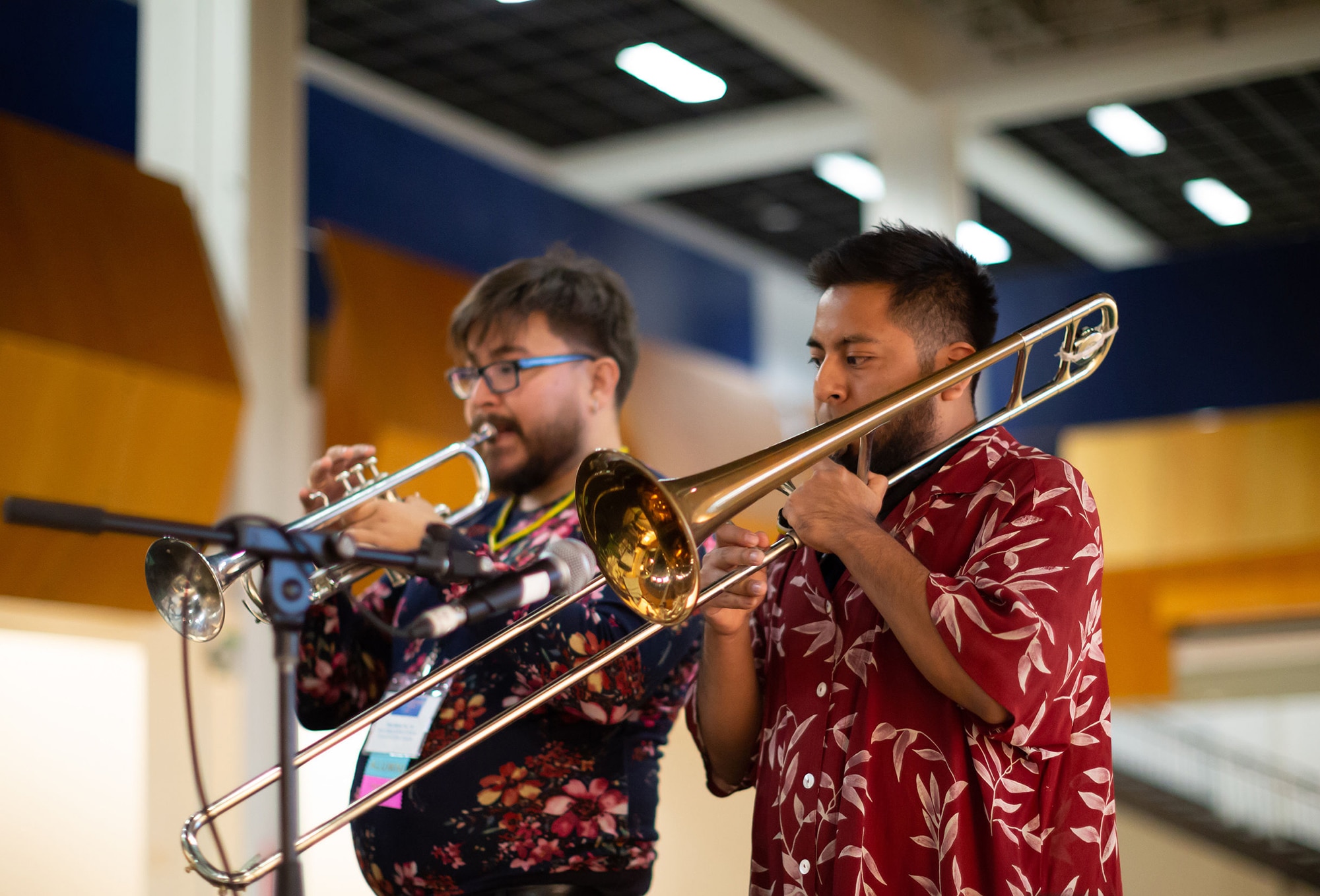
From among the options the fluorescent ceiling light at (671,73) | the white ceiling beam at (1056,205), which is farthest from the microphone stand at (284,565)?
the white ceiling beam at (1056,205)

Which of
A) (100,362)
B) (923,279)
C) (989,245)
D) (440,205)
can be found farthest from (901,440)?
(989,245)

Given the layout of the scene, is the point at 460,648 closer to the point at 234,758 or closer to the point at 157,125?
the point at 234,758

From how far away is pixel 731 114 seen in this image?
8906mm

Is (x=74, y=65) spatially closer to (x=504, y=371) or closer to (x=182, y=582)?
(x=504, y=371)

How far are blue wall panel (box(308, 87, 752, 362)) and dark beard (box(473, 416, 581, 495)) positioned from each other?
14.8 feet

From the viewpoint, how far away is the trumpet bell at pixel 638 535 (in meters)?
1.90

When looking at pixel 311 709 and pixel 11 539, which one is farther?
pixel 11 539

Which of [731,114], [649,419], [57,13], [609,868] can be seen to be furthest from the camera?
[731,114]

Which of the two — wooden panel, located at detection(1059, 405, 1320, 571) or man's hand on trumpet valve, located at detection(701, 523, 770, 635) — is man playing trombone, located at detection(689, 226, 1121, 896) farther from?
wooden panel, located at detection(1059, 405, 1320, 571)

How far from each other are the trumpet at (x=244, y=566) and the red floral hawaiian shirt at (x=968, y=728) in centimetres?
68

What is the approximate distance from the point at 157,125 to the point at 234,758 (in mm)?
2398

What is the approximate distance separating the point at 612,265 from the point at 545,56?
1233mm

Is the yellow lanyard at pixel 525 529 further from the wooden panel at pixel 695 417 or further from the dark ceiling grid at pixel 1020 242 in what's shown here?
the dark ceiling grid at pixel 1020 242

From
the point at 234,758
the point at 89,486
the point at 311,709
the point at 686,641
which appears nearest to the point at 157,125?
the point at 89,486
